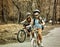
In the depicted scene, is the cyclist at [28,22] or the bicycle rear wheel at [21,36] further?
the bicycle rear wheel at [21,36]

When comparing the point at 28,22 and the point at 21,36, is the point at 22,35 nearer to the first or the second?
the point at 21,36

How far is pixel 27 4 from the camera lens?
29.3 metres

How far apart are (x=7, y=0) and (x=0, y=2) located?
829mm

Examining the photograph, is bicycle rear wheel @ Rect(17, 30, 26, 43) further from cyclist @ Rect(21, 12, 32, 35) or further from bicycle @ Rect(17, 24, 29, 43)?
cyclist @ Rect(21, 12, 32, 35)

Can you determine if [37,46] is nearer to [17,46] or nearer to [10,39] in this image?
[17,46]

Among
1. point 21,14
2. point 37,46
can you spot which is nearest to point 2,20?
point 21,14

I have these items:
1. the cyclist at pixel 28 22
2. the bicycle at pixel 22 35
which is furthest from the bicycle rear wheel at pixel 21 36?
the cyclist at pixel 28 22

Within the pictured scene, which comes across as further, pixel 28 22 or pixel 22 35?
pixel 22 35

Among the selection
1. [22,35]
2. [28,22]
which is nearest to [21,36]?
Result: [22,35]

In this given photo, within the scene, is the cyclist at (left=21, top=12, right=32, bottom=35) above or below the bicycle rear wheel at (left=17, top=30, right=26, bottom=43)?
above

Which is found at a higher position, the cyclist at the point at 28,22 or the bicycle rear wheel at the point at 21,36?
the cyclist at the point at 28,22

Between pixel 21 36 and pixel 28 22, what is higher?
pixel 28 22

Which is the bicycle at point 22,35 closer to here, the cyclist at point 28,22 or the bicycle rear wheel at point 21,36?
the bicycle rear wheel at point 21,36

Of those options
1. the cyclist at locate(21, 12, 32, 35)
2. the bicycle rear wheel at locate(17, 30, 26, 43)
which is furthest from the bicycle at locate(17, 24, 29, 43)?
the cyclist at locate(21, 12, 32, 35)
